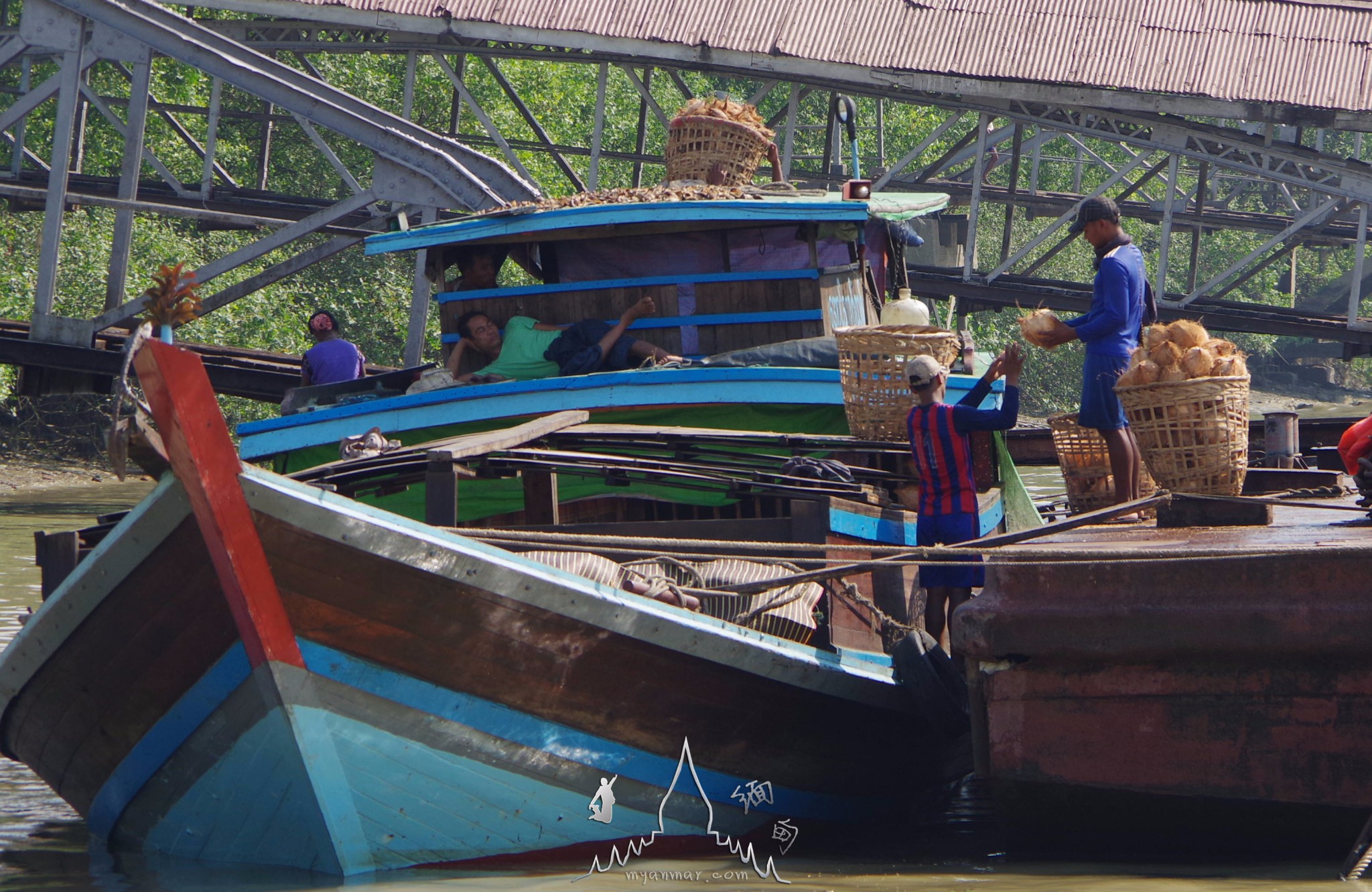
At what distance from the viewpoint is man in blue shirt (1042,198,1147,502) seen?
23.3 feet


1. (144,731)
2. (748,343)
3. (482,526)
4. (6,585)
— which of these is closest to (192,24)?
(6,585)

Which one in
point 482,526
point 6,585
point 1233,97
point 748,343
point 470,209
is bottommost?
point 6,585

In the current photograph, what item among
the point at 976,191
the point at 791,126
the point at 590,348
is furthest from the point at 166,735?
the point at 976,191

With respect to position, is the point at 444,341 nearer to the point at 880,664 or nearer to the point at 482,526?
the point at 482,526

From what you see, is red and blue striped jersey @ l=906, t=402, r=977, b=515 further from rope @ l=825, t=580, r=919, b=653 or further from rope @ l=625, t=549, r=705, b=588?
rope @ l=625, t=549, r=705, b=588

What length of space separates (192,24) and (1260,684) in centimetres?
1080

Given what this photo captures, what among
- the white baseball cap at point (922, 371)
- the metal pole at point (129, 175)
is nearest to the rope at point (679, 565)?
the white baseball cap at point (922, 371)

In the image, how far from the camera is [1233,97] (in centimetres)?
1652

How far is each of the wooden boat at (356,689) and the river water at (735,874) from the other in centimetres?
9

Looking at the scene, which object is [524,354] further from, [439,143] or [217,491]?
[439,143]

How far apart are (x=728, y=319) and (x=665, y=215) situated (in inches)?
27.2

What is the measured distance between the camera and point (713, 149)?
34.7 ft

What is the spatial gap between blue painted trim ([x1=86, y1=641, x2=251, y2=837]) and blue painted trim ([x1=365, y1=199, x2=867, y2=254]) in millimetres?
3998

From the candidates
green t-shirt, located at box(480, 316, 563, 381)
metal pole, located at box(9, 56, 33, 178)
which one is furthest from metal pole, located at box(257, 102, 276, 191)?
green t-shirt, located at box(480, 316, 563, 381)
